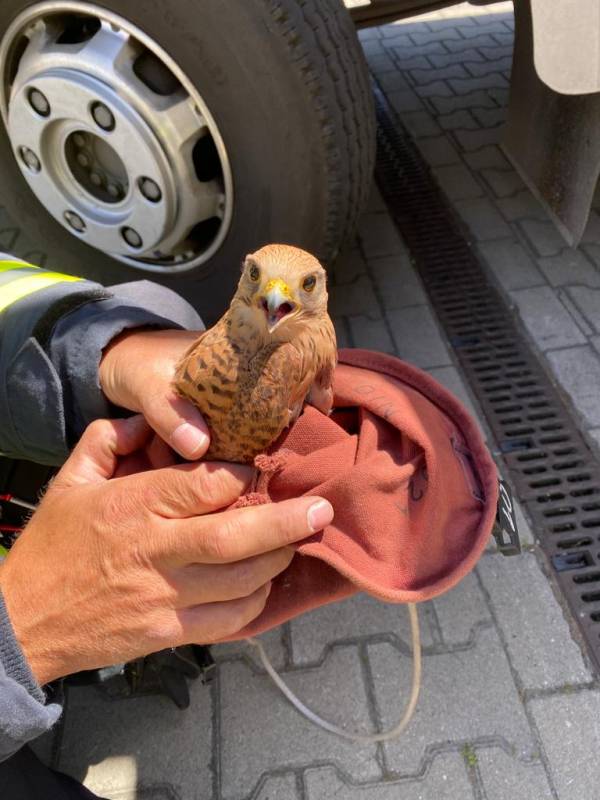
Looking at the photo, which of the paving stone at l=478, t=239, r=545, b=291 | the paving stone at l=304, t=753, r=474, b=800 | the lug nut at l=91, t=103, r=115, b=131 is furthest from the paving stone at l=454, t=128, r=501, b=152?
the paving stone at l=304, t=753, r=474, b=800

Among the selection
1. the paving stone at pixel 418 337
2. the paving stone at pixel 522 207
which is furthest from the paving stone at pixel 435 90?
the paving stone at pixel 418 337

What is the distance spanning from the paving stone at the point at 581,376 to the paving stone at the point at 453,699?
0.97 metres

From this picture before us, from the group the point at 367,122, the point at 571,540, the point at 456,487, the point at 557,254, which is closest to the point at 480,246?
the point at 557,254

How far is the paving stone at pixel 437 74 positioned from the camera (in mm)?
4777

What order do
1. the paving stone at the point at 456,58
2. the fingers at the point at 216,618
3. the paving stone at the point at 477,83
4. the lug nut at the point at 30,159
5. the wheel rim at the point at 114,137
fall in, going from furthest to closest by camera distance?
the paving stone at the point at 456,58 → the paving stone at the point at 477,83 → the lug nut at the point at 30,159 → the wheel rim at the point at 114,137 → the fingers at the point at 216,618

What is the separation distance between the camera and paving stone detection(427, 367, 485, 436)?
254cm

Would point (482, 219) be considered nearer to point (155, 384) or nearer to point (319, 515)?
point (155, 384)

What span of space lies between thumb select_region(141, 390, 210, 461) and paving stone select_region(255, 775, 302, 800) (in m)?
1.00

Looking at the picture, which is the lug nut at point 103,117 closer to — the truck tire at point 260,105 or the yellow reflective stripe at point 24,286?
the truck tire at point 260,105

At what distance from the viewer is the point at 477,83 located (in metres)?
4.66

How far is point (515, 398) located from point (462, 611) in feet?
3.02

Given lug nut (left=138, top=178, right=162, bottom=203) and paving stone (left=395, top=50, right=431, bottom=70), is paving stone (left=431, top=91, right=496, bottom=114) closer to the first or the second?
paving stone (left=395, top=50, right=431, bottom=70)

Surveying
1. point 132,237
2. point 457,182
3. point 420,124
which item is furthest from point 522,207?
point 132,237

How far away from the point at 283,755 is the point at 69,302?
4.07ft
